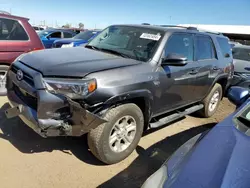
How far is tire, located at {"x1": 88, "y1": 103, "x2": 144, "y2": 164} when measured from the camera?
3.19 m

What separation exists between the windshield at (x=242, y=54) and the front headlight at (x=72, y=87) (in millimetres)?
8094

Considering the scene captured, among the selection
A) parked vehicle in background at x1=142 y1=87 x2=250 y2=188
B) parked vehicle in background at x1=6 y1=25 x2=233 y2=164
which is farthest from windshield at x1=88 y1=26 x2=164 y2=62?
parked vehicle in background at x1=142 y1=87 x2=250 y2=188

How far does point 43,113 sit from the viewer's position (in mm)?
2967

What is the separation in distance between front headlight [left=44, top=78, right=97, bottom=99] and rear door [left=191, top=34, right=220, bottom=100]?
249 cm

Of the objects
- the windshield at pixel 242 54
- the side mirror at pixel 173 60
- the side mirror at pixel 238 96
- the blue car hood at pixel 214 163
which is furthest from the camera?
the windshield at pixel 242 54

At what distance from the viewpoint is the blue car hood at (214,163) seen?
5.39ft

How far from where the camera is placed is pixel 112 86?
10.3 ft

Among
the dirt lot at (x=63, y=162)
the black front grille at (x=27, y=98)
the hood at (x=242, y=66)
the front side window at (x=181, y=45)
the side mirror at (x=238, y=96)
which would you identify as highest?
the front side window at (x=181, y=45)

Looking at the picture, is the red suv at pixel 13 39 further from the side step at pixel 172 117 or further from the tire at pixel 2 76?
the side step at pixel 172 117

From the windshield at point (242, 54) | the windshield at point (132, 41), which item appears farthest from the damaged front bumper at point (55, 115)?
the windshield at point (242, 54)

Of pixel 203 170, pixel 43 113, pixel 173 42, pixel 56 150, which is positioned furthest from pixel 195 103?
pixel 203 170

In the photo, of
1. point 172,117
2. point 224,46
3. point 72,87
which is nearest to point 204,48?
point 224,46

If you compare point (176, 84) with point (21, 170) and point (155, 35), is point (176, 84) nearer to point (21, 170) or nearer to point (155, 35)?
point (155, 35)

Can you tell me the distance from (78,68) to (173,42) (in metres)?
1.78
